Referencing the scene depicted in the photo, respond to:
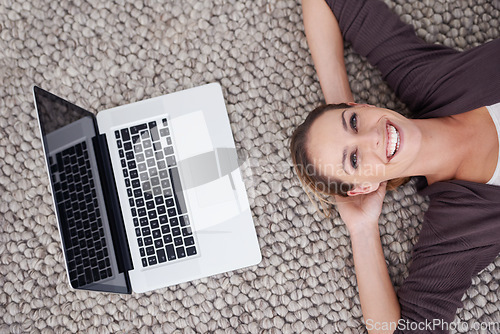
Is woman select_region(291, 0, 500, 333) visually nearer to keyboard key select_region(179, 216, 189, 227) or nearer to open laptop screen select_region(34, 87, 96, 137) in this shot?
keyboard key select_region(179, 216, 189, 227)

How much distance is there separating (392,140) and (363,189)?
11 cm

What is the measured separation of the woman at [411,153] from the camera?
2.60 feet

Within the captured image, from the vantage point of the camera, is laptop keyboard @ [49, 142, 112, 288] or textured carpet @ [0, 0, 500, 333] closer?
laptop keyboard @ [49, 142, 112, 288]

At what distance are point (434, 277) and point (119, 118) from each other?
0.73 metres

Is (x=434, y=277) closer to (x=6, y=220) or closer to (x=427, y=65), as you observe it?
(x=427, y=65)

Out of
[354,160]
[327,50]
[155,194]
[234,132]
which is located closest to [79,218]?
[155,194]

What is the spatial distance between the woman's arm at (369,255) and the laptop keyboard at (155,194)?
0.34 meters

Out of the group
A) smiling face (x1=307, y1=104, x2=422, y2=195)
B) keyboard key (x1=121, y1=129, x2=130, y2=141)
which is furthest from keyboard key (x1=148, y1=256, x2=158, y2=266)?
smiling face (x1=307, y1=104, x2=422, y2=195)

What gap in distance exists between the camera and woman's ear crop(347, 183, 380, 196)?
82 cm

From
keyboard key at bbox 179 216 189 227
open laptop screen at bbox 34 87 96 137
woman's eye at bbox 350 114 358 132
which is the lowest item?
keyboard key at bbox 179 216 189 227

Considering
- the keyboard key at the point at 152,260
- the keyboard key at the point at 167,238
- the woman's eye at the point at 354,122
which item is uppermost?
the woman's eye at the point at 354,122

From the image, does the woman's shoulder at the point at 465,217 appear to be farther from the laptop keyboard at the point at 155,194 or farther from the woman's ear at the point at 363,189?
the laptop keyboard at the point at 155,194

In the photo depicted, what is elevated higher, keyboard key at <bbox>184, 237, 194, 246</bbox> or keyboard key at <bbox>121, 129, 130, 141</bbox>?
keyboard key at <bbox>121, 129, 130, 141</bbox>

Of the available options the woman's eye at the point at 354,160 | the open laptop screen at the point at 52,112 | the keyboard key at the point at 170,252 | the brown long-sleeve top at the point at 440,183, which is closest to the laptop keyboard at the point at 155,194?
the keyboard key at the point at 170,252
